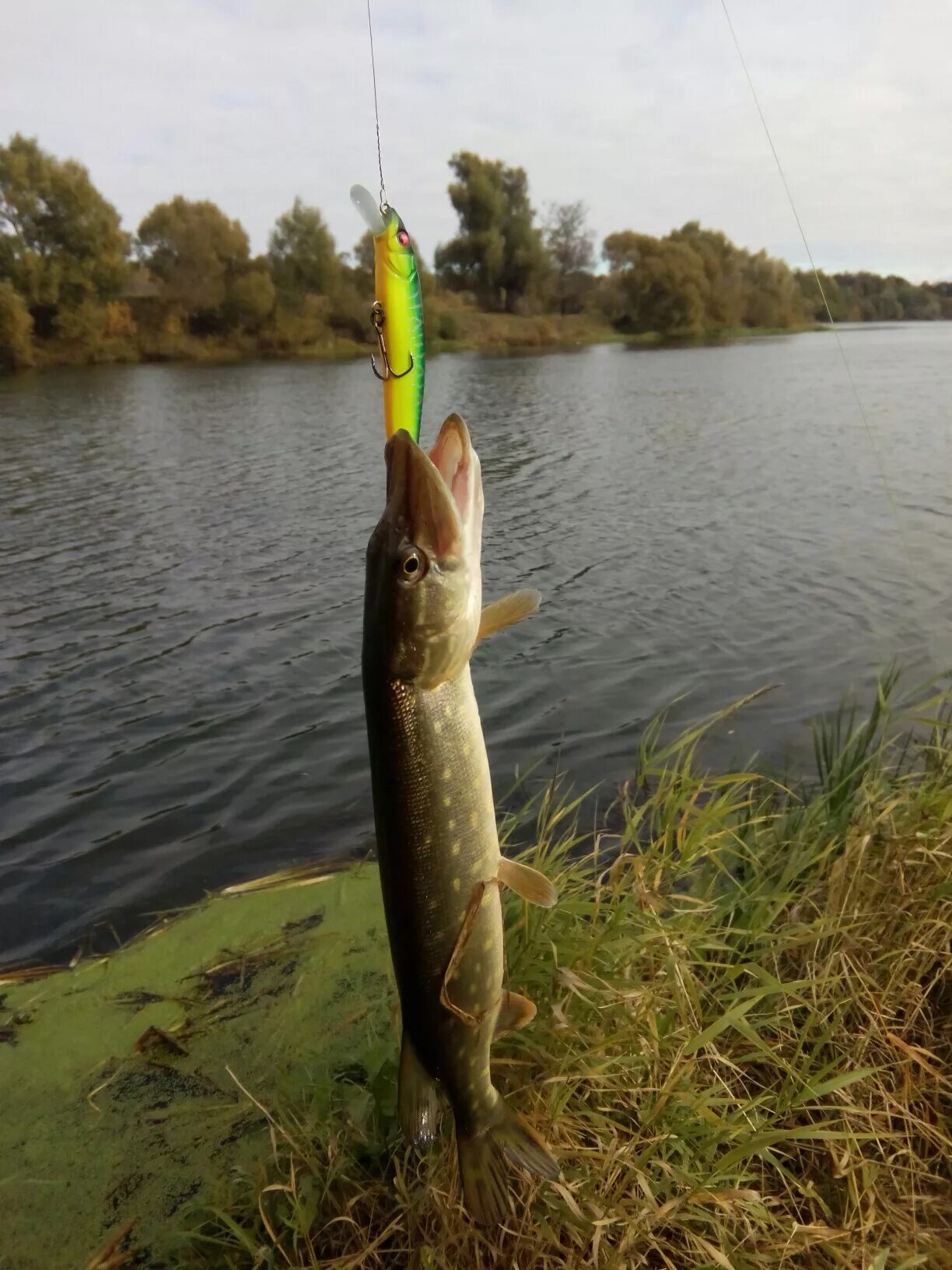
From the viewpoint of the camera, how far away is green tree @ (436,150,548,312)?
63250mm

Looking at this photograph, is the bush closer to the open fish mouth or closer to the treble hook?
the treble hook

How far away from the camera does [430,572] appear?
2.00m

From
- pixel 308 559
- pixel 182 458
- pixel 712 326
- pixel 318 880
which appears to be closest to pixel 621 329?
pixel 712 326

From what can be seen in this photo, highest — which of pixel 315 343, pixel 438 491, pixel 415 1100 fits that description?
pixel 315 343

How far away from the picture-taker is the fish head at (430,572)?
195cm

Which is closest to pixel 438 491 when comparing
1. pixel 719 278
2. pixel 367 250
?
pixel 367 250

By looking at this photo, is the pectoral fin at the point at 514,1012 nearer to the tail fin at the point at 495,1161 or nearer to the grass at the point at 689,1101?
the tail fin at the point at 495,1161

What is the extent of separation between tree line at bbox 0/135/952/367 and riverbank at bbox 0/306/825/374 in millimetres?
137

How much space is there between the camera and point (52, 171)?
155ft

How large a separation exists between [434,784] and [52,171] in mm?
56198

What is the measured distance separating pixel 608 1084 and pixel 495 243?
69241 mm

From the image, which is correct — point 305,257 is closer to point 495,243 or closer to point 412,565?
point 495,243

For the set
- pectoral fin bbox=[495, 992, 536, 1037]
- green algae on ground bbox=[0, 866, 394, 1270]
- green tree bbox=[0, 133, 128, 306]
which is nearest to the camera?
pectoral fin bbox=[495, 992, 536, 1037]

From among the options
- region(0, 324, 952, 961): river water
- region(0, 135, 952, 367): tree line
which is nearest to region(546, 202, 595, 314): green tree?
region(0, 135, 952, 367): tree line
